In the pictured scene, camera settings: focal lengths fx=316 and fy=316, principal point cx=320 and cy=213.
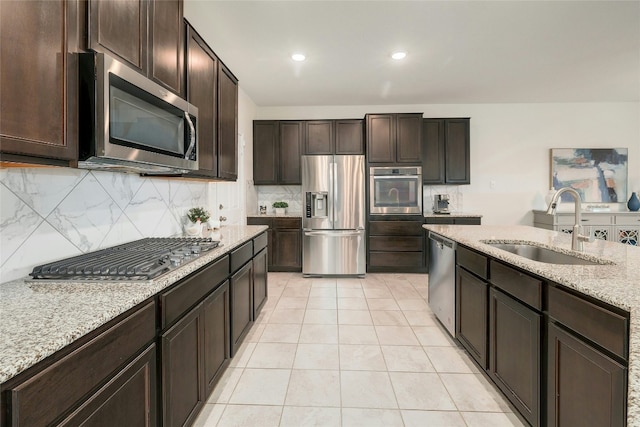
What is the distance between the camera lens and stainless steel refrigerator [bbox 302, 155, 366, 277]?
4496mm

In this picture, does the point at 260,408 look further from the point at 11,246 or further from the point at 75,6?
the point at 75,6

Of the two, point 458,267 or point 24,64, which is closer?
point 24,64

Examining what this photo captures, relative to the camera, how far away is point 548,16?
262 centimetres

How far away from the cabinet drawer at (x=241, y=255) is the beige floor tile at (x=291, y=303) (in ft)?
3.34

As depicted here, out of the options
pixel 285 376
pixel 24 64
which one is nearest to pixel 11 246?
pixel 24 64

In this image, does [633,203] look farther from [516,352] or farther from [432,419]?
[432,419]

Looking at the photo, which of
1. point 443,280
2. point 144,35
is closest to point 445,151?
point 443,280

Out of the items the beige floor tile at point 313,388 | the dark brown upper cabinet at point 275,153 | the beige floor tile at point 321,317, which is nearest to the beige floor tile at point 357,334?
the beige floor tile at point 321,317

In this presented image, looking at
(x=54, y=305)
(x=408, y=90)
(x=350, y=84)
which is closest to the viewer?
(x=54, y=305)

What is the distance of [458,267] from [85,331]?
2301 mm

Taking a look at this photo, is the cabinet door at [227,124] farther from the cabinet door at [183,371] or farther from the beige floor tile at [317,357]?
the beige floor tile at [317,357]

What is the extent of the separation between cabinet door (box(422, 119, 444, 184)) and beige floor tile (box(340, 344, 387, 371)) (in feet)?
10.4

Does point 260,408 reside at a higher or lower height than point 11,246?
lower

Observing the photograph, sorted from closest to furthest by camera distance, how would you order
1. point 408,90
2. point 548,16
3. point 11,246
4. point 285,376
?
point 11,246 → point 285,376 → point 548,16 → point 408,90
